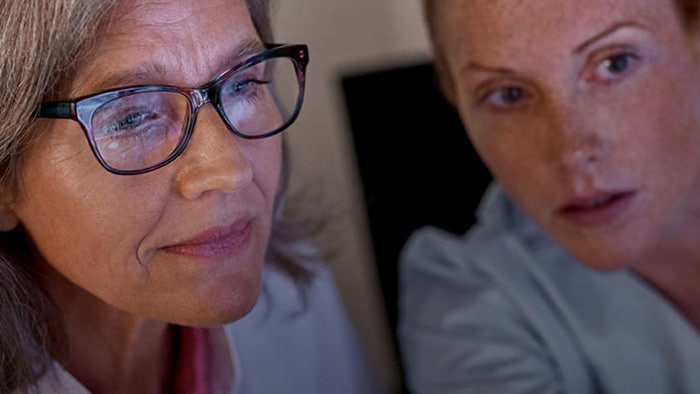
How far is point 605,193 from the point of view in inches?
37.7

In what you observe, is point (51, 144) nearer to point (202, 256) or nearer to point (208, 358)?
point (202, 256)

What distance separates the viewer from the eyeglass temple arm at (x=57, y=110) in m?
0.70

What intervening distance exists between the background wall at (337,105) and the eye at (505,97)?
63 centimetres

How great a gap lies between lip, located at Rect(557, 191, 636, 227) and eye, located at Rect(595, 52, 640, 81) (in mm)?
127

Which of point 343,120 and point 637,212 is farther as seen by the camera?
point 343,120

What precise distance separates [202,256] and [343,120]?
2.61 ft

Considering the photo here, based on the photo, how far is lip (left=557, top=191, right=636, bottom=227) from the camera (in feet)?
3.17

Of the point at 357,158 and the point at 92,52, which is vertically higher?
the point at 92,52

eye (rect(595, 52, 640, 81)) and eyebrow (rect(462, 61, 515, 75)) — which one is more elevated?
eyebrow (rect(462, 61, 515, 75))

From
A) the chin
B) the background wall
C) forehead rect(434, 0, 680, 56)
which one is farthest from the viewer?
the background wall

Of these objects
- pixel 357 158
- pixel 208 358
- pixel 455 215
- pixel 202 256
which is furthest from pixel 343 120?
pixel 202 256

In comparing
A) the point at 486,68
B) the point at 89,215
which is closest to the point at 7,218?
the point at 89,215

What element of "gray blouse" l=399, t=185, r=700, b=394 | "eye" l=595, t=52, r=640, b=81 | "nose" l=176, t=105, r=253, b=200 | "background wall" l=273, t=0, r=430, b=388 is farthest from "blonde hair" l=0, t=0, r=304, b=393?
"background wall" l=273, t=0, r=430, b=388

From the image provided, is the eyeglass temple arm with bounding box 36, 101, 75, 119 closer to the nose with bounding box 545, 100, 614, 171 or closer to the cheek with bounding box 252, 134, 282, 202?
the cheek with bounding box 252, 134, 282, 202
